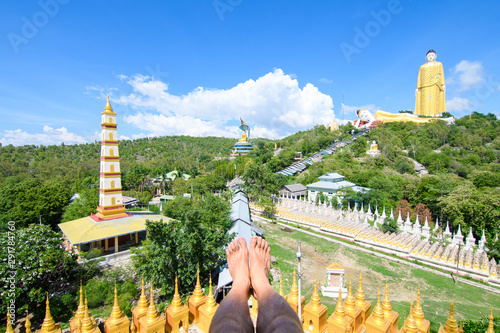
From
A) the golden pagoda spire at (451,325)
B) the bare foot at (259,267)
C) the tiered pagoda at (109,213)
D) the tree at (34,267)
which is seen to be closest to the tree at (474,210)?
the golden pagoda spire at (451,325)

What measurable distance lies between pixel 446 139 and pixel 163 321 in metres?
63.4

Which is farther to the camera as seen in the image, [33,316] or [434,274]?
[434,274]

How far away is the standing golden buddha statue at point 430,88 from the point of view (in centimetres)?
6538

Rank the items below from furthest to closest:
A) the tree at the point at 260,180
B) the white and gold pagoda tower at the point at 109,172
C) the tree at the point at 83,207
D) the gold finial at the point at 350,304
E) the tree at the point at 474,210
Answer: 1. the tree at the point at 260,180
2. the tree at the point at 83,207
3. the tree at the point at 474,210
4. the white and gold pagoda tower at the point at 109,172
5. the gold finial at the point at 350,304

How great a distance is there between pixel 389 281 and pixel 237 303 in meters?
12.3

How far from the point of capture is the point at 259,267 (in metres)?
3.38

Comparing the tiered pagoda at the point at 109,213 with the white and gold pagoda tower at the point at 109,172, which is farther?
the white and gold pagoda tower at the point at 109,172

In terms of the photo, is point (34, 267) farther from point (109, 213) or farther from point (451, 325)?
point (451, 325)

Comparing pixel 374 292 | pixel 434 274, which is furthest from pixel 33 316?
pixel 434 274

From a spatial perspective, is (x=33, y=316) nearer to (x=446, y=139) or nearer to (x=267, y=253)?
(x=267, y=253)

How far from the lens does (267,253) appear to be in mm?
3701

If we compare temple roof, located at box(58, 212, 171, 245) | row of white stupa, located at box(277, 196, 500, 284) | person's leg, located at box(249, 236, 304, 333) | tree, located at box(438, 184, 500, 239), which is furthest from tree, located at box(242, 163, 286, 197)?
person's leg, located at box(249, 236, 304, 333)

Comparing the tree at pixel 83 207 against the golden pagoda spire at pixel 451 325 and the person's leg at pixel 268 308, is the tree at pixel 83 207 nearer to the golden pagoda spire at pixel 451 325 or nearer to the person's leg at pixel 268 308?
the person's leg at pixel 268 308

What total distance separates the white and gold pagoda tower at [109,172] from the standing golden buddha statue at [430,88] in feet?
269
